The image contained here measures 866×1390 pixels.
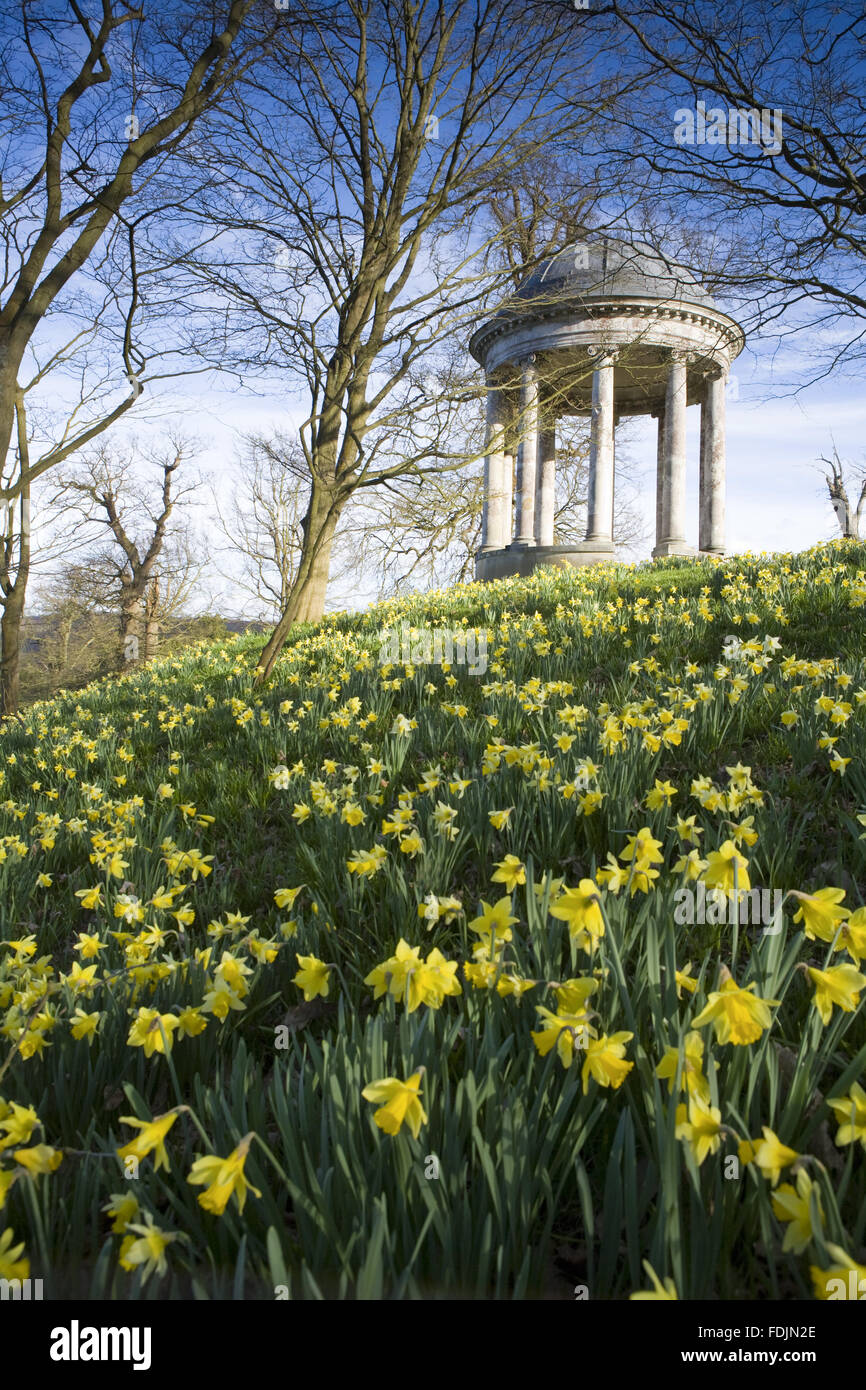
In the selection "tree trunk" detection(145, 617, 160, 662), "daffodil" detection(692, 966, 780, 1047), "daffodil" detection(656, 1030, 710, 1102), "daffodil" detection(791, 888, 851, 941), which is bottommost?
"daffodil" detection(656, 1030, 710, 1102)

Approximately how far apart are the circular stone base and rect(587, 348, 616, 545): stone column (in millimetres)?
536

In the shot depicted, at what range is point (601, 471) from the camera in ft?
71.1

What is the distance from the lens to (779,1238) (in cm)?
98

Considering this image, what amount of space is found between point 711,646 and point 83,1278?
4683 millimetres

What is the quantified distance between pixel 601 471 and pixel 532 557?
10.5ft

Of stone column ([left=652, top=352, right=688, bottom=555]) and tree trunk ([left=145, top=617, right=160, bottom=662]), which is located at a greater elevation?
stone column ([left=652, top=352, right=688, bottom=555])

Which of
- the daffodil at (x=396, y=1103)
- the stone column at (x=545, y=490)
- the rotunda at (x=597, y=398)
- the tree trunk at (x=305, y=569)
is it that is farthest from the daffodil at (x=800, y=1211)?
the stone column at (x=545, y=490)

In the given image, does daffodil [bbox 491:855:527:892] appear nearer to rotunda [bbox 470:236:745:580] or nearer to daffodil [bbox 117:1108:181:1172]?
daffodil [bbox 117:1108:181:1172]

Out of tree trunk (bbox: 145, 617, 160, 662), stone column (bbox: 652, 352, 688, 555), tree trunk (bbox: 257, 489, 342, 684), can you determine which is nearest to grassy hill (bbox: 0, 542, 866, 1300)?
tree trunk (bbox: 257, 489, 342, 684)

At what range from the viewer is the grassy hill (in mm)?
960

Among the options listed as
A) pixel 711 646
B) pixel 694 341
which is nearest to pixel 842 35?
pixel 711 646

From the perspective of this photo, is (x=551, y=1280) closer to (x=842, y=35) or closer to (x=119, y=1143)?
(x=119, y=1143)

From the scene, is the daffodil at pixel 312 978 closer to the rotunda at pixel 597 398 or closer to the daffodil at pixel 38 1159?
the daffodil at pixel 38 1159

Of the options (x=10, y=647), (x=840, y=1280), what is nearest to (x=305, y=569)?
(x=840, y=1280)
